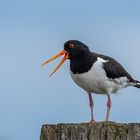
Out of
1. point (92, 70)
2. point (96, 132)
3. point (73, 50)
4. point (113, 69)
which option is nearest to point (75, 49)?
point (73, 50)

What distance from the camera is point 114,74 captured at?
603 inches

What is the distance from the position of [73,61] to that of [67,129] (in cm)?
685

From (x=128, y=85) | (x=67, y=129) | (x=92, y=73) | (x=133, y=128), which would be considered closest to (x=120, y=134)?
(x=133, y=128)

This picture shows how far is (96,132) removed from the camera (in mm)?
8586

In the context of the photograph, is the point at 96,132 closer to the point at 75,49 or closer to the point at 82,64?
the point at 82,64

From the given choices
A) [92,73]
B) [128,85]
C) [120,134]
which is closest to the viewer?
[120,134]

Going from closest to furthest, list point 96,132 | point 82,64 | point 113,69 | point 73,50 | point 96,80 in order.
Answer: point 96,132 < point 96,80 < point 82,64 < point 113,69 < point 73,50

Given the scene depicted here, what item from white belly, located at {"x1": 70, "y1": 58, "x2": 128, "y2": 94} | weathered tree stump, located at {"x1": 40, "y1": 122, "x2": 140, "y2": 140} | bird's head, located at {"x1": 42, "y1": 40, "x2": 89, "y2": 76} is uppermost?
bird's head, located at {"x1": 42, "y1": 40, "x2": 89, "y2": 76}

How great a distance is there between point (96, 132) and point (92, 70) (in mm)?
6248

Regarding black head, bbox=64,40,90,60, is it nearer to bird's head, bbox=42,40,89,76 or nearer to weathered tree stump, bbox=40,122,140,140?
bird's head, bbox=42,40,89,76

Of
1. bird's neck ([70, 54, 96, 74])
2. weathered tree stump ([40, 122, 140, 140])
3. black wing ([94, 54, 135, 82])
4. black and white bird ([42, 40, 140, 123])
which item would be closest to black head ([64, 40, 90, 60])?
black and white bird ([42, 40, 140, 123])

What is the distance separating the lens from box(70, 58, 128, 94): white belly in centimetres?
1473

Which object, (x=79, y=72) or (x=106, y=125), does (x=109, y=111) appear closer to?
(x=79, y=72)

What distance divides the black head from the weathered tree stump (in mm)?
6698
